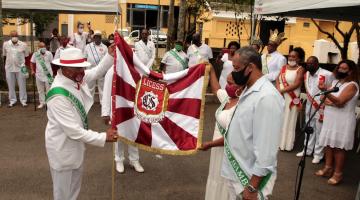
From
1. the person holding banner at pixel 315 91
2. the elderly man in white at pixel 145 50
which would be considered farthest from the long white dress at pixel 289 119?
the elderly man in white at pixel 145 50

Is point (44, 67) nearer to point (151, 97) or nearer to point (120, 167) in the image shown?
point (120, 167)

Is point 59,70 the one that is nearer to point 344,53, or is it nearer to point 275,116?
point 275,116

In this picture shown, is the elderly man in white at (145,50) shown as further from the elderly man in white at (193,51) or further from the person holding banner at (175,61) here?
the elderly man in white at (193,51)

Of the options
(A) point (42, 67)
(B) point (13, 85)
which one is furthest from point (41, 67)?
(B) point (13, 85)

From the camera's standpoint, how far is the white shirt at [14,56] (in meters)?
10.8

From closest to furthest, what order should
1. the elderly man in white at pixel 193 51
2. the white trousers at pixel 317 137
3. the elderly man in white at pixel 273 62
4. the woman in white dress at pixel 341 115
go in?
the woman in white dress at pixel 341 115 → the white trousers at pixel 317 137 → the elderly man in white at pixel 273 62 → the elderly man in white at pixel 193 51

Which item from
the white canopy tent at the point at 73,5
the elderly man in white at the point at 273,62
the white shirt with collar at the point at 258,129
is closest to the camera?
the white shirt with collar at the point at 258,129

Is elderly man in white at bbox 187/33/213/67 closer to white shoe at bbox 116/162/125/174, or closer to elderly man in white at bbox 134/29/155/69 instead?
elderly man in white at bbox 134/29/155/69

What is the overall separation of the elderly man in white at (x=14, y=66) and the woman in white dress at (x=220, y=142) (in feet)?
25.3

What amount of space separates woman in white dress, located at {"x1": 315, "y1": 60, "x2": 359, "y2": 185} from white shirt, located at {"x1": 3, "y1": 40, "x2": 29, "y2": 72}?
8022 millimetres

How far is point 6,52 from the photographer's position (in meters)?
10.9

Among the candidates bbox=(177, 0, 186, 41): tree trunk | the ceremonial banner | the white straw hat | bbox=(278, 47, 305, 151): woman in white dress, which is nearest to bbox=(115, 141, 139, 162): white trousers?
the ceremonial banner

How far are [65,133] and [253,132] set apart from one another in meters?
1.88

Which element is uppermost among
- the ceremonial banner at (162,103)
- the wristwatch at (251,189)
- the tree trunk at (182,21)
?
the tree trunk at (182,21)
